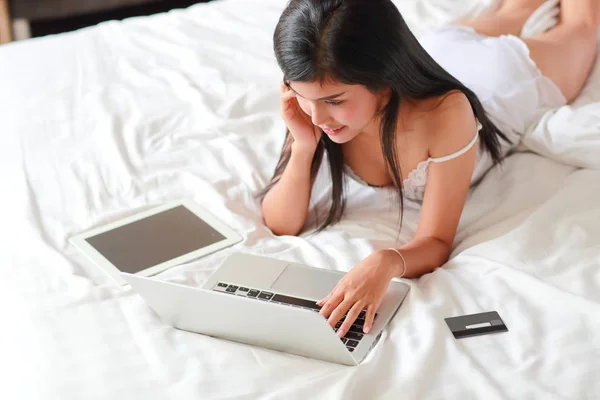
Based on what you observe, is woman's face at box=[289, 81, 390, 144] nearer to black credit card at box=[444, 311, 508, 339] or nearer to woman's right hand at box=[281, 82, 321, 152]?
woman's right hand at box=[281, 82, 321, 152]

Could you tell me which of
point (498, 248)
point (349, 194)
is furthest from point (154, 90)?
point (498, 248)

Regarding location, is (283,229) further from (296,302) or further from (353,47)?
(353,47)

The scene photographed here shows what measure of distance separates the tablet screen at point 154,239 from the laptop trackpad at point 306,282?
0.21m

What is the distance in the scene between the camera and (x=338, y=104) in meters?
1.31

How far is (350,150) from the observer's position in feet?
5.40

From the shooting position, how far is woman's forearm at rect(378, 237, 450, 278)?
51.9 inches

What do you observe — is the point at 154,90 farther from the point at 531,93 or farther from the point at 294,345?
the point at 294,345

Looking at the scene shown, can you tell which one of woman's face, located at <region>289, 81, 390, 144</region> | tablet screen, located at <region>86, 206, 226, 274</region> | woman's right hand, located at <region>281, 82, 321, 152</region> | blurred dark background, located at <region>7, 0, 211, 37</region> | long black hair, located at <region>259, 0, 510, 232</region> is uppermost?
long black hair, located at <region>259, 0, 510, 232</region>

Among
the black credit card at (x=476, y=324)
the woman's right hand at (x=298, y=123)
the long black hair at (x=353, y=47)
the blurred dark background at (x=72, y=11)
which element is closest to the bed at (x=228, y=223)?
the black credit card at (x=476, y=324)

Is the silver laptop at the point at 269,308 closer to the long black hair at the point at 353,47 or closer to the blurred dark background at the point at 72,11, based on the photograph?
the long black hair at the point at 353,47

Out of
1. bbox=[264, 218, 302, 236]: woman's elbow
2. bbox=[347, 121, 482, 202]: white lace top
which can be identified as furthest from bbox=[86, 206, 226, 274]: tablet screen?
bbox=[347, 121, 482, 202]: white lace top

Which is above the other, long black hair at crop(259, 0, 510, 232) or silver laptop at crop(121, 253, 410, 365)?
long black hair at crop(259, 0, 510, 232)

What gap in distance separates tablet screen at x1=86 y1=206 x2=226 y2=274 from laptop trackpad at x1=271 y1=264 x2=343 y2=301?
21 cm

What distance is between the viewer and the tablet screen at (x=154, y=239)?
1.47 meters
